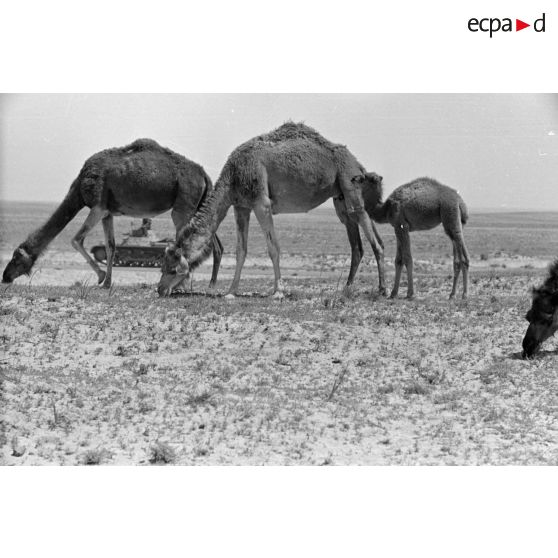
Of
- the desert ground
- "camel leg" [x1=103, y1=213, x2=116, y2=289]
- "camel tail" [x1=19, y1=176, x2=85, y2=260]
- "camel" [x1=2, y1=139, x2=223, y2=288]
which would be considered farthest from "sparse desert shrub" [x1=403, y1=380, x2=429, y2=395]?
"camel tail" [x1=19, y1=176, x2=85, y2=260]

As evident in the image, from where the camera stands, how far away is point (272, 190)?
15727 mm

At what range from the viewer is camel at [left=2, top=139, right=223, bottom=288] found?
54.1 ft

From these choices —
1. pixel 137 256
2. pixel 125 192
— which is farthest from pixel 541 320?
pixel 137 256

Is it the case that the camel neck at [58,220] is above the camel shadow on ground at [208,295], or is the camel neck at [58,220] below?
above

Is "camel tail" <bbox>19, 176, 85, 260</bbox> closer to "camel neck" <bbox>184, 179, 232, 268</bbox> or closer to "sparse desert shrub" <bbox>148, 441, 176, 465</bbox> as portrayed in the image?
"camel neck" <bbox>184, 179, 232, 268</bbox>

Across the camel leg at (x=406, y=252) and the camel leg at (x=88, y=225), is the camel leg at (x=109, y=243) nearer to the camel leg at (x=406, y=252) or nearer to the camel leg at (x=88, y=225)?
the camel leg at (x=88, y=225)

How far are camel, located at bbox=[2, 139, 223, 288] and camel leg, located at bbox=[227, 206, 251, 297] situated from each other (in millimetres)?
863

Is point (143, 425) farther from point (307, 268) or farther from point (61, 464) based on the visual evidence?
point (307, 268)

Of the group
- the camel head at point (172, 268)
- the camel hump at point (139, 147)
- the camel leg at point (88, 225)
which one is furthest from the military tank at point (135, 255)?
the camel head at point (172, 268)

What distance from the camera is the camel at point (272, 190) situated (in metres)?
14.6

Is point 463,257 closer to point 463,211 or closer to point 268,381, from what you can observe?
point 463,211

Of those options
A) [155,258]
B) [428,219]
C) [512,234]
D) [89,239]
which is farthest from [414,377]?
[512,234]

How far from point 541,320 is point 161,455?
18.9 feet

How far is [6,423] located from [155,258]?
15.8 m
